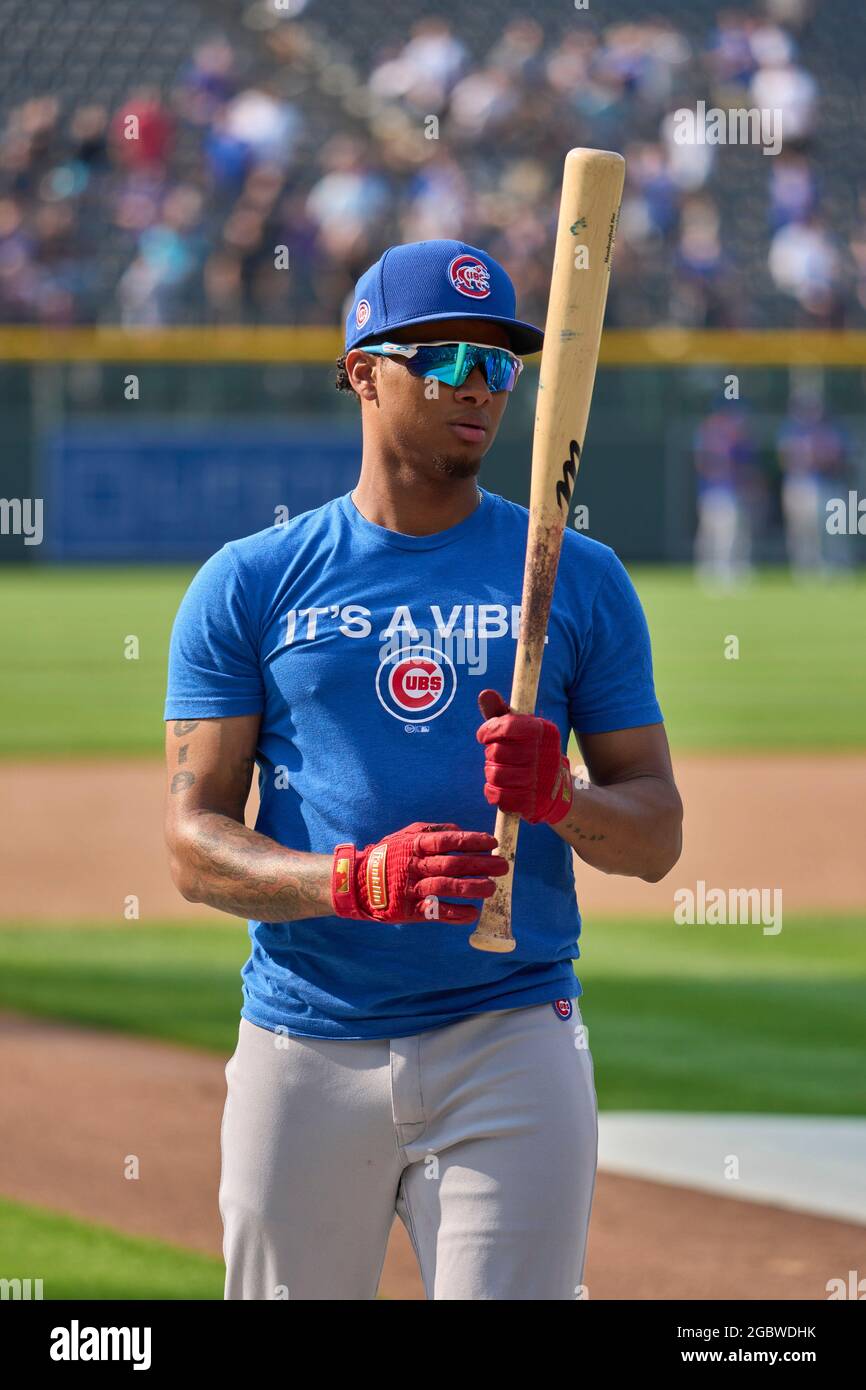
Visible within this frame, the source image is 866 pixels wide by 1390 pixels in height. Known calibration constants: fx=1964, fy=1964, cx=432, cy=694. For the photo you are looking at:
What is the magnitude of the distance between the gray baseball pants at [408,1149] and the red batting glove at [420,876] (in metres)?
0.24

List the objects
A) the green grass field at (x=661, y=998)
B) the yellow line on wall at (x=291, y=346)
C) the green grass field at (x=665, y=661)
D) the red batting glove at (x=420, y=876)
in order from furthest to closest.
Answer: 1. the yellow line on wall at (x=291, y=346)
2. the green grass field at (x=665, y=661)
3. the green grass field at (x=661, y=998)
4. the red batting glove at (x=420, y=876)

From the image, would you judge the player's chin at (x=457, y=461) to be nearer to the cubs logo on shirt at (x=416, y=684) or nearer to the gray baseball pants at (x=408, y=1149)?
the cubs logo on shirt at (x=416, y=684)

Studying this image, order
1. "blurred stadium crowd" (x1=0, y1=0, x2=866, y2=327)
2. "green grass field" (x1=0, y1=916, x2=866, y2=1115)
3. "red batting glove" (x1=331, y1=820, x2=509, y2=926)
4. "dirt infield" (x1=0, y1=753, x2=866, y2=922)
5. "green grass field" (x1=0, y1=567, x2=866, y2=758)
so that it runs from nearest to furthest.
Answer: "red batting glove" (x1=331, y1=820, x2=509, y2=926), "green grass field" (x1=0, y1=916, x2=866, y2=1115), "dirt infield" (x1=0, y1=753, x2=866, y2=922), "green grass field" (x1=0, y1=567, x2=866, y2=758), "blurred stadium crowd" (x1=0, y1=0, x2=866, y2=327)

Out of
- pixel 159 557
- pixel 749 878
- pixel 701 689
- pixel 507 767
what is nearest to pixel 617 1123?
pixel 507 767

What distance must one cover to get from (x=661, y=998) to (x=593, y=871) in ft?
8.33

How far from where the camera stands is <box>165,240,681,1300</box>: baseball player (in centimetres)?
280

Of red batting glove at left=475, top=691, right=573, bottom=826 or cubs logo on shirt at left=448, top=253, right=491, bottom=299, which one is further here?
cubs logo on shirt at left=448, top=253, right=491, bottom=299

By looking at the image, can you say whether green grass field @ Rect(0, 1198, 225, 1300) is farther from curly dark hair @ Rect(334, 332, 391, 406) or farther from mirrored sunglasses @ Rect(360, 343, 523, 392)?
mirrored sunglasses @ Rect(360, 343, 523, 392)

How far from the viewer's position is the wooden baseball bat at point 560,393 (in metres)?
2.79

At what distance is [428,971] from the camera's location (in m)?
2.85

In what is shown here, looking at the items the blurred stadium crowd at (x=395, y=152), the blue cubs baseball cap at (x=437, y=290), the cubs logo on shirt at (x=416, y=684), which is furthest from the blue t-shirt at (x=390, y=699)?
the blurred stadium crowd at (x=395, y=152)

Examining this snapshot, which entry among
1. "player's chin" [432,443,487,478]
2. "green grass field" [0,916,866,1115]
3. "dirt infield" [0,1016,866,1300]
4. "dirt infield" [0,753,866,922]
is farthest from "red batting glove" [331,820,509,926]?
"dirt infield" [0,753,866,922]

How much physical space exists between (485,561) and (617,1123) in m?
3.24

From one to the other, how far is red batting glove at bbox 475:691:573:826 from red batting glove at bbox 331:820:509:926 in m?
0.07
